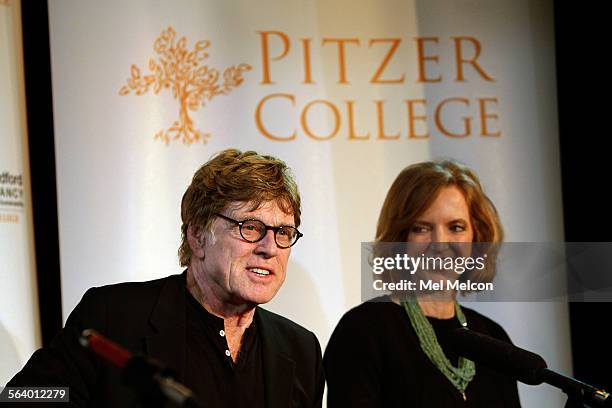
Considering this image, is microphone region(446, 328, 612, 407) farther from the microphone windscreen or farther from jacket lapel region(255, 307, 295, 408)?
jacket lapel region(255, 307, 295, 408)

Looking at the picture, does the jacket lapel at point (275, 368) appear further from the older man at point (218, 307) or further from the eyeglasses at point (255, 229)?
the eyeglasses at point (255, 229)

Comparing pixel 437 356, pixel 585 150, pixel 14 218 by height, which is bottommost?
pixel 437 356

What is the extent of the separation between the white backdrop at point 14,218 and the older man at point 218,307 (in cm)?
98

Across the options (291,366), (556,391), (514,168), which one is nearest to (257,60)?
(514,168)

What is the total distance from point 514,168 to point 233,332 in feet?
5.75

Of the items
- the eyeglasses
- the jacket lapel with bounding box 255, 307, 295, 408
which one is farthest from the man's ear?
the jacket lapel with bounding box 255, 307, 295, 408

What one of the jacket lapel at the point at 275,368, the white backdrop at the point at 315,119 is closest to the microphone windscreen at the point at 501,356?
the jacket lapel at the point at 275,368

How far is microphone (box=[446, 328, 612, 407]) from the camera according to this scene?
2.20 m

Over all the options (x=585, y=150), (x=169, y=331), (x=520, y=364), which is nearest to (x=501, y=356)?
(x=520, y=364)

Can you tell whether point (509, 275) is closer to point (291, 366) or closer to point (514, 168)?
point (514, 168)

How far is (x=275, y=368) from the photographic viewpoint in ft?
9.25

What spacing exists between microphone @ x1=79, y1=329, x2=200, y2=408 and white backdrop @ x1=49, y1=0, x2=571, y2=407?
1.97m

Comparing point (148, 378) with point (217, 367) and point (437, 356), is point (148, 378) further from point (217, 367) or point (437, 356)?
point (437, 356)

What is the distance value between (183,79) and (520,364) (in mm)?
1998
